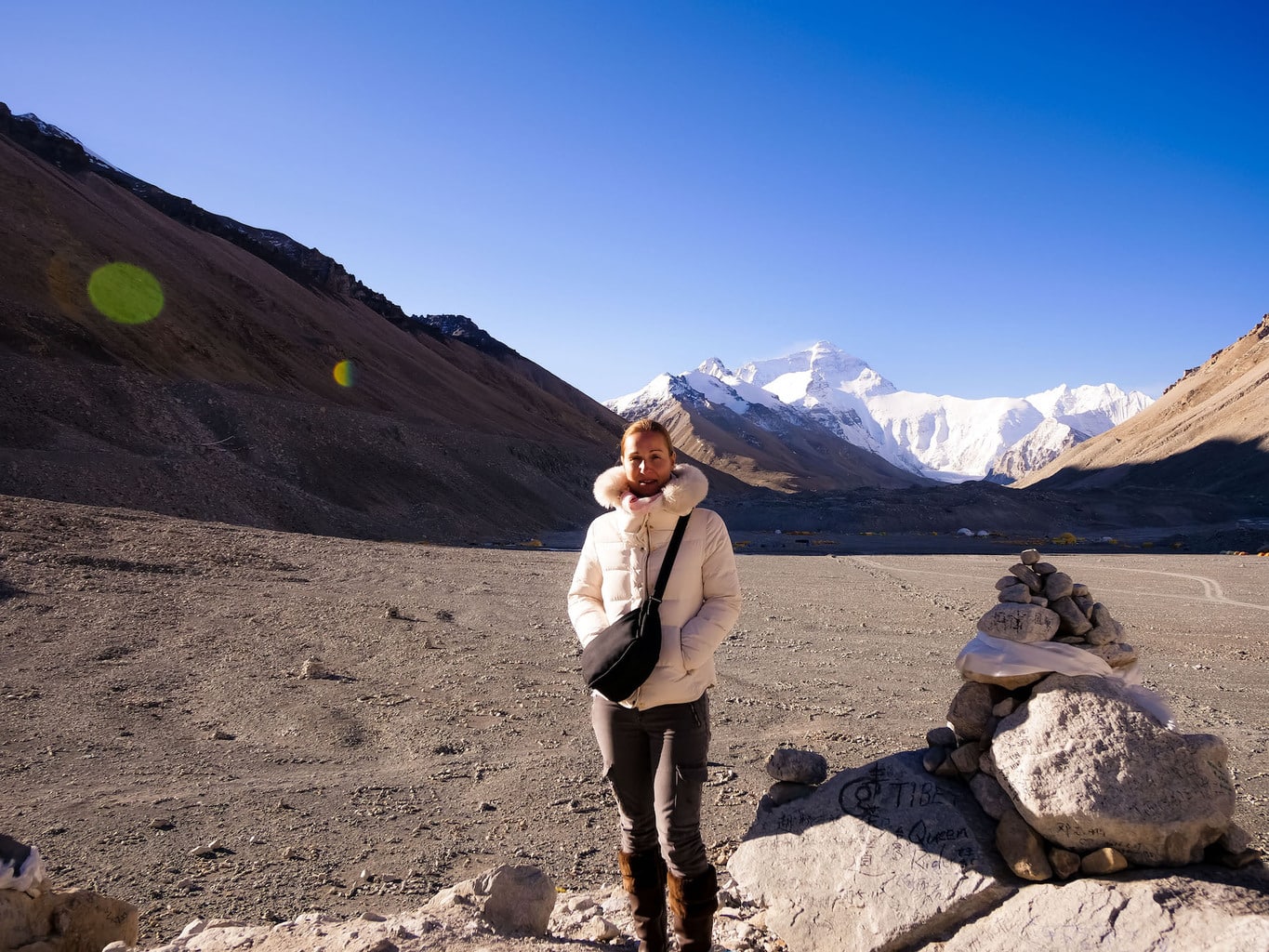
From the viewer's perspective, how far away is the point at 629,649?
2.87m

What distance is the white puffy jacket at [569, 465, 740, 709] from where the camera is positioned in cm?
296

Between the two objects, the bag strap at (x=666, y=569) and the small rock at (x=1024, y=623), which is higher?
the bag strap at (x=666, y=569)

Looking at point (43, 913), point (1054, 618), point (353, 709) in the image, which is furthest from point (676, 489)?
point (353, 709)

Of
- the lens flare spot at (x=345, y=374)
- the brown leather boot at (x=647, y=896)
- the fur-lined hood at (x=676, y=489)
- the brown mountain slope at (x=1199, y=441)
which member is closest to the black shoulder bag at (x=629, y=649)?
the fur-lined hood at (x=676, y=489)

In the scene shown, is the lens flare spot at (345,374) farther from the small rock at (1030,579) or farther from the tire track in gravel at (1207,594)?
the small rock at (1030,579)

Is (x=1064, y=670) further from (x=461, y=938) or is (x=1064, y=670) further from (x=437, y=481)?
(x=437, y=481)

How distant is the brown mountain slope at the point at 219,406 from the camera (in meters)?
22.3

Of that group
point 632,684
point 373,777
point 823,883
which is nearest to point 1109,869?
point 823,883

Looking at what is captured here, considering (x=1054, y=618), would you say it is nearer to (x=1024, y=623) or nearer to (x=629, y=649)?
(x=1024, y=623)

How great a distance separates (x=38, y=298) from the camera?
30.7 m

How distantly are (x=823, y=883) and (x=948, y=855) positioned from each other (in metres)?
0.57

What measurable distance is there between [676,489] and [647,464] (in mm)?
187

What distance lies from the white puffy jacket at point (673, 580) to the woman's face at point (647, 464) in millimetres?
46

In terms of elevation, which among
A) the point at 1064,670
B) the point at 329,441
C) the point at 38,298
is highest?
the point at 38,298
